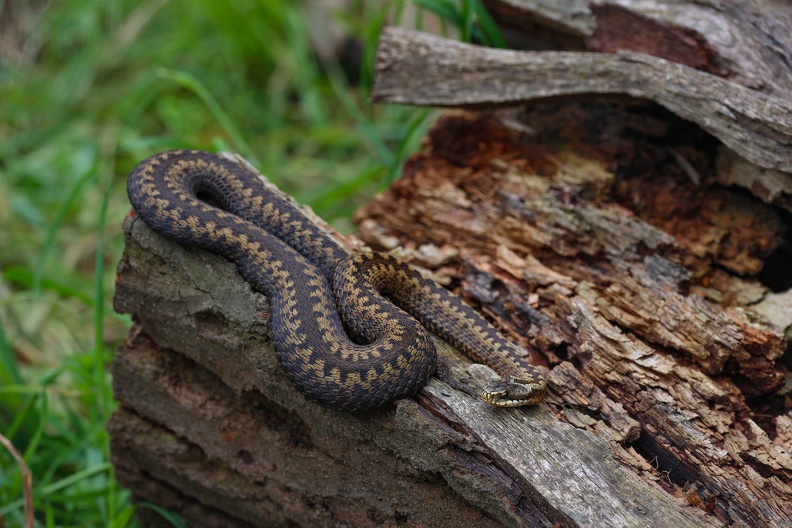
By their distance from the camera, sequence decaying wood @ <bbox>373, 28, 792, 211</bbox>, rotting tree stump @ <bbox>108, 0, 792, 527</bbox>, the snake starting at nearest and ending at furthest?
rotting tree stump @ <bbox>108, 0, 792, 527</bbox>
the snake
decaying wood @ <bbox>373, 28, 792, 211</bbox>

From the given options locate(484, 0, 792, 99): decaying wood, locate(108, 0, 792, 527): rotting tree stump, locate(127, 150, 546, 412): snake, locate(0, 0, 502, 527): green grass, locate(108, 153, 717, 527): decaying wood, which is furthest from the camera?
locate(0, 0, 502, 527): green grass

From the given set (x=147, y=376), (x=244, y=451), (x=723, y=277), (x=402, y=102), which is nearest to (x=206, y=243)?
(x=147, y=376)

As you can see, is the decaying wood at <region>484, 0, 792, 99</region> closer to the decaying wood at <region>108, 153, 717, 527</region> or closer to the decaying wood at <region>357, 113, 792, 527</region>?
the decaying wood at <region>357, 113, 792, 527</region>

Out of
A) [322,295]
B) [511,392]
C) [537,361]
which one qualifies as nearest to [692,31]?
[537,361]

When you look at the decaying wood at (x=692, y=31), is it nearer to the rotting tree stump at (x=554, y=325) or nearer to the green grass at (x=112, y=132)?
the rotting tree stump at (x=554, y=325)

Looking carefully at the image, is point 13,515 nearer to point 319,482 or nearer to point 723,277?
point 319,482

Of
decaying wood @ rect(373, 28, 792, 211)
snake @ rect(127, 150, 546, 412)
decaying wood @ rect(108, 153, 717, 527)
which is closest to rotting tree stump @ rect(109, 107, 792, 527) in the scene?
decaying wood @ rect(108, 153, 717, 527)

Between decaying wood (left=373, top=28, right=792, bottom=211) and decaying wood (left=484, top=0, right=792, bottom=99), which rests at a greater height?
decaying wood (left=484, top=0, right=792, bottom=99)
